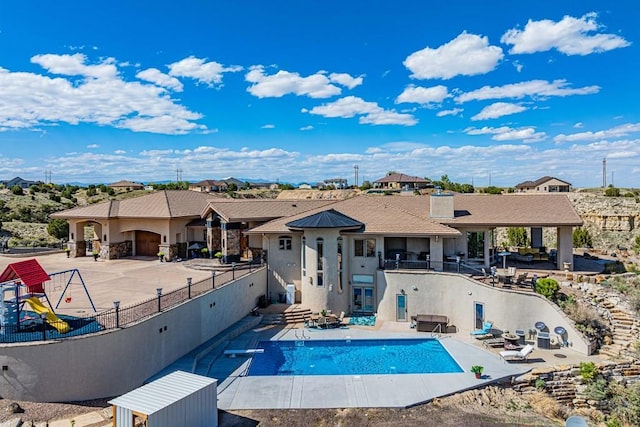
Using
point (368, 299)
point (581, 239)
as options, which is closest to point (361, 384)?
point (368, 299)

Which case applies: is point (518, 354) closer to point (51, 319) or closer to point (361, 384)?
point (361, 384)

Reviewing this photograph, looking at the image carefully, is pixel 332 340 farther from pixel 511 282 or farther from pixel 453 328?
pixel 511 282

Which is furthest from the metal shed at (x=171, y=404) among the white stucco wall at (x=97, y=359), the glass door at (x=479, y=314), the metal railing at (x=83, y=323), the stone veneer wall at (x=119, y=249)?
the stone veneer wall at (x=119, y=249)

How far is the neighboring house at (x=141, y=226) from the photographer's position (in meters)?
32.2

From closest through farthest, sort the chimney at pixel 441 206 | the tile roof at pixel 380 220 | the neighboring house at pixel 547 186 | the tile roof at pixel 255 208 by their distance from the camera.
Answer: the tile roof at pixel 380 220 < the chimney at pixel 441 206 < the tile roof at pixel 255 208 < the neighboring house at pixel 547 186

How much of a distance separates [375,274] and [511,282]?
7.56m

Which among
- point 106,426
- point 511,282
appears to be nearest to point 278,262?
point 511,282

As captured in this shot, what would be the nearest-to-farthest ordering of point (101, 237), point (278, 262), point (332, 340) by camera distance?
point (332, 340), point (278, 262), point (101, 237)

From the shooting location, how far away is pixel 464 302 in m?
23.3

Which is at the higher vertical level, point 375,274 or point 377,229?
point 377,229

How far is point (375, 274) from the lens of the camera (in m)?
25.8

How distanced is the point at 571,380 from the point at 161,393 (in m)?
15.9

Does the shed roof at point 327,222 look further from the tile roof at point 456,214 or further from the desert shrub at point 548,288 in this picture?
the desert shrub at point 548,288

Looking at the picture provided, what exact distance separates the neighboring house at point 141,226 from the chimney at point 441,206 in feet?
57.9
